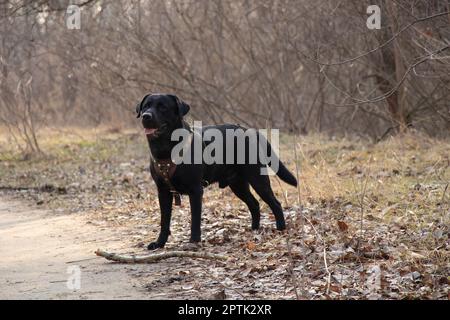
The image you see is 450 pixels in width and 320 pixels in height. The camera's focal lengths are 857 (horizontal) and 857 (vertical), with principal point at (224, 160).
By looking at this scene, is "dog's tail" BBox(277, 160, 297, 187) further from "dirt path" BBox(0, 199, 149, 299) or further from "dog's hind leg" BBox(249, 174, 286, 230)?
"dirt path" BBox(0, 199, 149, 299)

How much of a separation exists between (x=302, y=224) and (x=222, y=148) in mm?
2410

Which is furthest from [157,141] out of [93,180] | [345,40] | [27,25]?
[27,25]

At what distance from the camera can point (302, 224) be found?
6.27 metres

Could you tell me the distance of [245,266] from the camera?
708 centimetres

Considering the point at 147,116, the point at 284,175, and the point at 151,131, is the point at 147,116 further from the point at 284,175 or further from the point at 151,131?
the point at 284,175

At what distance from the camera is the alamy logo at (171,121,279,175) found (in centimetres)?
805

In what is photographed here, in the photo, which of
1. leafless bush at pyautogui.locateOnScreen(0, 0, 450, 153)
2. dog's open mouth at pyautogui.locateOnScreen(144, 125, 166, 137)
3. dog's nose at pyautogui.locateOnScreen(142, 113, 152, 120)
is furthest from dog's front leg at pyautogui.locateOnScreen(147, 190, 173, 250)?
leafless bush at pyautogui.locateOnScreen(0, 0, 450, 153)

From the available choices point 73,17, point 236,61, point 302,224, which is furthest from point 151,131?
point 236,61

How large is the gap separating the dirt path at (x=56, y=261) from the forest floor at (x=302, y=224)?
63 millimetres

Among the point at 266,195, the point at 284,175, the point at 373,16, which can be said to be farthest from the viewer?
the point at 373,16

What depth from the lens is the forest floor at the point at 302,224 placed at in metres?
6.41

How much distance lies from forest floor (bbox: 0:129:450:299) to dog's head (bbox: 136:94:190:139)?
1.12m

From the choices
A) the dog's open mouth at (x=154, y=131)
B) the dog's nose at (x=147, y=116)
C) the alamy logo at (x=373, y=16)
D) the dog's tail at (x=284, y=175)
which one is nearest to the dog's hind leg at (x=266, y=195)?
the dog's tail at (x=284, y=175)

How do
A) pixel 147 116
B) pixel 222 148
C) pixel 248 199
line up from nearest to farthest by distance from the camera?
pixel 147 116, pixel 222 148, pixel 248 199
